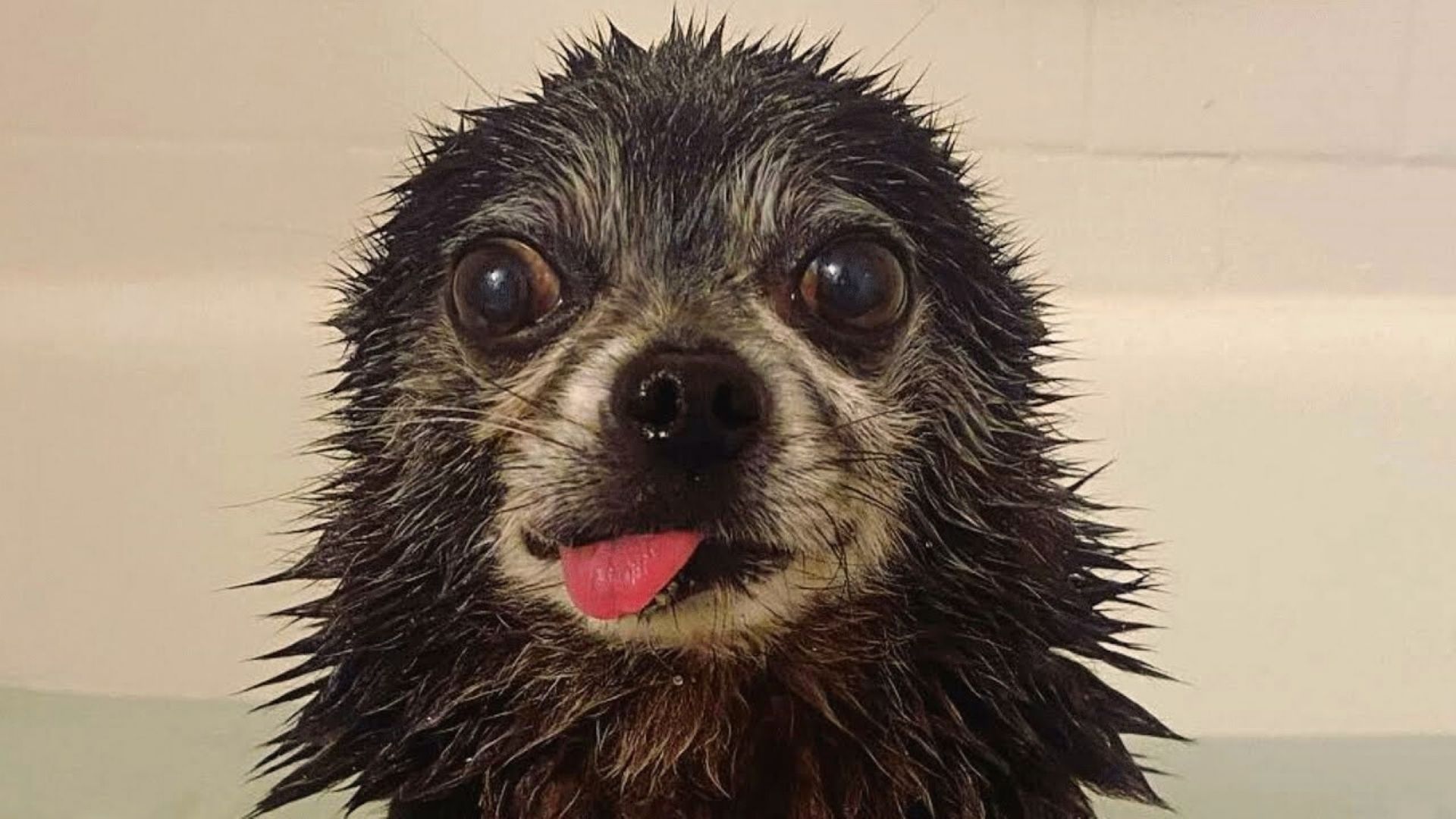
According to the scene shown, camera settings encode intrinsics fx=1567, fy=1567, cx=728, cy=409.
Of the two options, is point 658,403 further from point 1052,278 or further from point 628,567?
point 1052,278

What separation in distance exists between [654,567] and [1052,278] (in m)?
0.57

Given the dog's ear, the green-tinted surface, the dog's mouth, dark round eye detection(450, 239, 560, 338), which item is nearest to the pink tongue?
the dog's mouth

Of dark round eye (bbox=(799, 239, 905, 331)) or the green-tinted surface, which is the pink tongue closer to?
dark round eye (bbox=(799, 239, 905, 331))

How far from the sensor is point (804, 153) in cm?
84

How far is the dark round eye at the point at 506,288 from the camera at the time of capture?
2.65 ft

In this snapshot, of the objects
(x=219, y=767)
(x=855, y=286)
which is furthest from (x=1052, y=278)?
(x=219, y=767)

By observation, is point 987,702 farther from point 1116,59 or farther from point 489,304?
point 1116,59

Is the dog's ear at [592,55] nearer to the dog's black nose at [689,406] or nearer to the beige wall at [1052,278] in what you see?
the beige wall at [1052,278]

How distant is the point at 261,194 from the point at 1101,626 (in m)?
0.79

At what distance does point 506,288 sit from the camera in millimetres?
815

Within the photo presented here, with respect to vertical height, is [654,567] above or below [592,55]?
A: below

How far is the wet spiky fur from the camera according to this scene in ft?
2.63

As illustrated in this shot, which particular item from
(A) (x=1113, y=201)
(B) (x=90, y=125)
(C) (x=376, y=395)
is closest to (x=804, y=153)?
(C) (x=376, y=395)

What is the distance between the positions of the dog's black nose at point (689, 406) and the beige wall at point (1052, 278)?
1.52 ft
